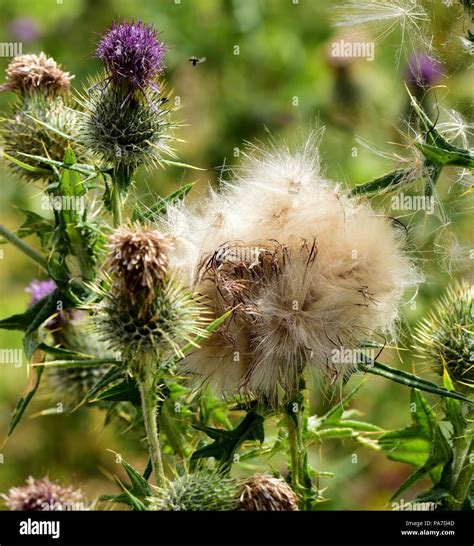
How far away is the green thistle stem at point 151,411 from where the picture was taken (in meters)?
2.48

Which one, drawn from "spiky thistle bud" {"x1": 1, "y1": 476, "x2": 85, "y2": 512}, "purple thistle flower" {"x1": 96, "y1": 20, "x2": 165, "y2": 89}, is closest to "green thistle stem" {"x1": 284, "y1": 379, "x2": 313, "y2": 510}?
"spiky thistle bud" {"x1": 1, "y1": 476, "x2": 85, "y2": 512}

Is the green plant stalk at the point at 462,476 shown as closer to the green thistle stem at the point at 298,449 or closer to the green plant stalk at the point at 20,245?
the green thistle stem at the point at 298,449

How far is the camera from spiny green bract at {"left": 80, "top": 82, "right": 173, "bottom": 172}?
112 inches

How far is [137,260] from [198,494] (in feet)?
2.18

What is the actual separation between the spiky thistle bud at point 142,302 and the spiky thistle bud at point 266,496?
1.40 ft

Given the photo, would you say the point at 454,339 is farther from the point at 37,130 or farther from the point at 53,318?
the point at 37,130

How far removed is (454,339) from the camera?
2961 millimetres

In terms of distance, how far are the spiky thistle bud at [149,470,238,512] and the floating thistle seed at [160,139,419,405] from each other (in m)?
0.28

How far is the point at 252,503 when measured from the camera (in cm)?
242

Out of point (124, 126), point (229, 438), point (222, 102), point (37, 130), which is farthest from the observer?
point (222, 102)

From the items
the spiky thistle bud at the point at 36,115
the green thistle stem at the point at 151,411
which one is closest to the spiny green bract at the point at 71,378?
the spiky thistle bud at the point at 36,115

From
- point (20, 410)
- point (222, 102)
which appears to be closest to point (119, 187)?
point (20, 410)
